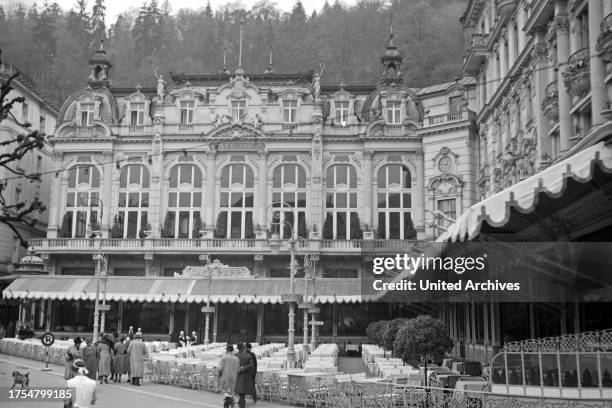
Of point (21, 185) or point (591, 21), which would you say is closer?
point (591, 21)

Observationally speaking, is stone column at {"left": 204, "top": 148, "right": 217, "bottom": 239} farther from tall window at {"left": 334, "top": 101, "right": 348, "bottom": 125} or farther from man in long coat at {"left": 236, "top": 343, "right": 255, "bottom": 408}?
man in long coat at {"left": 236, "top": 343, "right": 255, "bottom": 408}

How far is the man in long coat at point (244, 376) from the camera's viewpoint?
60.4ft

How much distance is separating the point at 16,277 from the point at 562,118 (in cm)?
3973

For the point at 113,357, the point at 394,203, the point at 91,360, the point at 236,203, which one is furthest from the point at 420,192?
the point at 91,360

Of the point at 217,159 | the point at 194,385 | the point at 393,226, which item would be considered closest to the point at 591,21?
the point at 194,385

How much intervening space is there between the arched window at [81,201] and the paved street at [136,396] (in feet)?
86.8

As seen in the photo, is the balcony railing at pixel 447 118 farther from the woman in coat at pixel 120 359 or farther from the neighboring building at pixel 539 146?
the woman in coat at pixel 120 359

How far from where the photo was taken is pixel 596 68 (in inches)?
882

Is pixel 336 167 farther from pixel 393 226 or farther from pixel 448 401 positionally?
pixel 448 401

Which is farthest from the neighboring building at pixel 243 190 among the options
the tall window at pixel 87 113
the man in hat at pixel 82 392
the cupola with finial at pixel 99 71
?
the man in hat at pixel 82 392

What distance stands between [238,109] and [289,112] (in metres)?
3.69

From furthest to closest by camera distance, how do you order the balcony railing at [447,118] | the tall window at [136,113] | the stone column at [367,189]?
the tall window at [136,113] < the stone column at [367,189] < the balcony railing at [447,118]

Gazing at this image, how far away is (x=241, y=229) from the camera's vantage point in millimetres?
51938

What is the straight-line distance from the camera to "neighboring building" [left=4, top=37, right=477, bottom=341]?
49906mm
